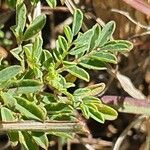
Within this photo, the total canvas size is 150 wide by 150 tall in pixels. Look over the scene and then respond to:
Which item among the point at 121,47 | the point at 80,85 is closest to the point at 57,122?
the point at 121,47

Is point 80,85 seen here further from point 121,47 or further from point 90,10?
point 121,47

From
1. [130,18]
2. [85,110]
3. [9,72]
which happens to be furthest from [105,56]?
[130,18]

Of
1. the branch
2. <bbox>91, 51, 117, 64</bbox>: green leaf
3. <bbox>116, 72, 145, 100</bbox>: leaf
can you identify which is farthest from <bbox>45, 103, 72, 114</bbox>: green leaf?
<bbox>116, 72, 145, 100</bbox>: leaf

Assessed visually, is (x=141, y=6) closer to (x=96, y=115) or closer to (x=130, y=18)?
(x=130, y=18)

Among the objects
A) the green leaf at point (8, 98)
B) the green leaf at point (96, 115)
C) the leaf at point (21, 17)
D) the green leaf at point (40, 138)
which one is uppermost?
the leaf at point (21, 17)

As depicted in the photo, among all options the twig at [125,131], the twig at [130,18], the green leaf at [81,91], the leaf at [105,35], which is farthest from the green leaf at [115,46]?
the twig at [125,131]

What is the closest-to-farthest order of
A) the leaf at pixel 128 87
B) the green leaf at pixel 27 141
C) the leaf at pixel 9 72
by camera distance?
the leaf at pixel 9 72 → the green leaf at pixel 27 141 → the leaf at pixel 128 87

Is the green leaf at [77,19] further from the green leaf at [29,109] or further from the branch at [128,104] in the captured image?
the branch at [128,104]
